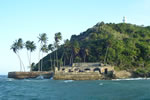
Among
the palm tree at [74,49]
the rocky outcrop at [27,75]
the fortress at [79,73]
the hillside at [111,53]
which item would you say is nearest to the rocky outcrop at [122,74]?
the fortress at [79,73]

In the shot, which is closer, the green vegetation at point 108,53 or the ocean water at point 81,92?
the ocean water at point 81,92

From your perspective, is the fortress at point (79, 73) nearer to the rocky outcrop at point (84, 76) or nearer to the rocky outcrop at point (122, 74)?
the rocky outcrop at point (84, 76)

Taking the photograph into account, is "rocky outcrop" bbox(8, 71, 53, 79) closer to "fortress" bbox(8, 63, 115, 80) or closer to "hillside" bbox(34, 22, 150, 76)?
"fortress" bbox(8, 63, 115, 80)

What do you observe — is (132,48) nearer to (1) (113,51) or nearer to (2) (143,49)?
(2) (143,49)

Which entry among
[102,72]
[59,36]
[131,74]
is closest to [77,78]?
[102,72]

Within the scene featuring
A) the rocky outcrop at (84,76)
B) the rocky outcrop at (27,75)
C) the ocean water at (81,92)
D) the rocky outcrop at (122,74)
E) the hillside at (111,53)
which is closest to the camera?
the ocean water at (81,92)

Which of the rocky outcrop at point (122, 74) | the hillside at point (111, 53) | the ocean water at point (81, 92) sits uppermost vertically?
the hillside at point (111, 53)

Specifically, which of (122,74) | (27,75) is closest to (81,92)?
(122,74)

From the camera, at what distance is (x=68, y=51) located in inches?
4798

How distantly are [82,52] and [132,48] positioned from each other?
100 ft

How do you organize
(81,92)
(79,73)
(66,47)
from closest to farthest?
1. (81,92)
2. (79,73)
3. (66,47)

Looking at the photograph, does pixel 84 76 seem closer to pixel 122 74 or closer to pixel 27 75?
pixel 122 74

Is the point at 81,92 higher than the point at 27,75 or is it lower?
lower

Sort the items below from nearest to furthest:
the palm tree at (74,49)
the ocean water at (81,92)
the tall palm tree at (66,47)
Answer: the ocean water at (81,92) → the palm tree at (74,49) → the tall palm tree at (66,47)
